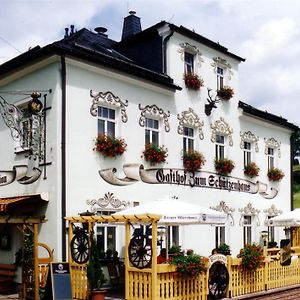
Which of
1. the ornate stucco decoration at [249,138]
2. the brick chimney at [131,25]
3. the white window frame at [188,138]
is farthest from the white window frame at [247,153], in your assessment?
the brick chimney at [131,25]

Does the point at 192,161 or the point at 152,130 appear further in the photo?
the point at 192,161

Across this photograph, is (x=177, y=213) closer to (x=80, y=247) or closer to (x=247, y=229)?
(x=80, y=247)

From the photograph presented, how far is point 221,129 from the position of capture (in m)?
19.9

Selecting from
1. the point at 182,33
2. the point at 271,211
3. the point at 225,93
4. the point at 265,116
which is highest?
the point at 182,33

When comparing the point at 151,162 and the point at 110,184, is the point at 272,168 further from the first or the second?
the point at 110,184

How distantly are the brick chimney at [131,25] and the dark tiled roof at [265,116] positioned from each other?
16.7ft

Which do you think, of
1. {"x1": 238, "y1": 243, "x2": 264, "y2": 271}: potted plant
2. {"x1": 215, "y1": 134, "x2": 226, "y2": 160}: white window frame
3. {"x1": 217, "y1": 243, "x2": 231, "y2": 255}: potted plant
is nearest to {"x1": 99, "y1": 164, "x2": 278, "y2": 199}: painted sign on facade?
{"x1": 215, "y1": 134, "x2": 226, "y2": 160}: white window frame

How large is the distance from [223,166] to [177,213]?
286 inches

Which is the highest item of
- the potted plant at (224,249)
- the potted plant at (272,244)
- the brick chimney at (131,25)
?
the brick chimney at (131,25)

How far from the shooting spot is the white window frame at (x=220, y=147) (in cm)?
1977

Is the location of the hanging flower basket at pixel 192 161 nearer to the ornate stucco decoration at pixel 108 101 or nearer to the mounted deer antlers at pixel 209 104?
the mounted deer antlers at pixel 209 104

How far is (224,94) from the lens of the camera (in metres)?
20.0

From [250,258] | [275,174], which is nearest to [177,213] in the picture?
[250,258]

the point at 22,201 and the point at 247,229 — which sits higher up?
the point at 22,201
